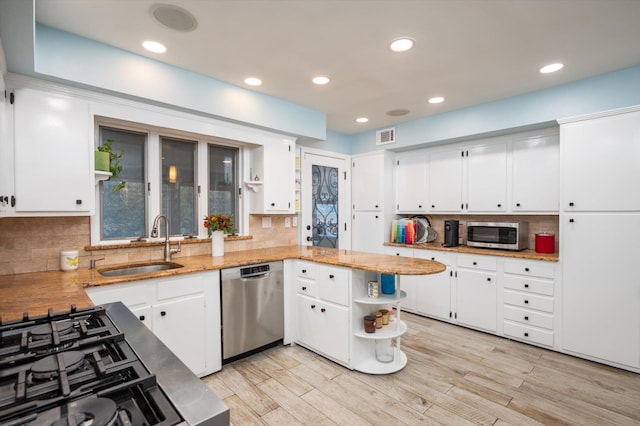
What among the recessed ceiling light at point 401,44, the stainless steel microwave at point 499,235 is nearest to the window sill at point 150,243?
the recessed ceiling light at point 401,44

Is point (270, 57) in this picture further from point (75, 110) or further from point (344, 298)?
point (344, 298)

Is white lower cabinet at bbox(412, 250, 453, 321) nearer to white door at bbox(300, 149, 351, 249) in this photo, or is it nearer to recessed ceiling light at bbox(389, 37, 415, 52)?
white door at bbox(300, 149, 351, 249)

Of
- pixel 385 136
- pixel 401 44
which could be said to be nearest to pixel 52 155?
pixel 401 44

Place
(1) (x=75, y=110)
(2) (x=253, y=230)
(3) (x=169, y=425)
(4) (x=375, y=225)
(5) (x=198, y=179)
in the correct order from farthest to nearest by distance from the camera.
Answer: (4) (x=375, y=225)
(2) (x=253, y=230)
(5) (x=198, y=179)
(1) (x=75, y=110)
(3) (x=169, y=425)

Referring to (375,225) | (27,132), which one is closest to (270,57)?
→ (27,132)

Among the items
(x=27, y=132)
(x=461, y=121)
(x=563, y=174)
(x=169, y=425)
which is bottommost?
(x=169, y=425)

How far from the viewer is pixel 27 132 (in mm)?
2123

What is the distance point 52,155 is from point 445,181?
4.05 metres

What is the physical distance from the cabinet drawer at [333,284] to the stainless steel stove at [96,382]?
1823mm

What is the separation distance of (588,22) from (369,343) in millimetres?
2879

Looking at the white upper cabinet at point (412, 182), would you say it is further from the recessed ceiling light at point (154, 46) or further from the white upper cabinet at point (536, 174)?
the recessed ceiling light at point (154, 46)

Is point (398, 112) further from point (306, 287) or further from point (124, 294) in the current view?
point (124, 294)

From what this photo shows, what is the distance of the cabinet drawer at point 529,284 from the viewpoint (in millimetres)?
3152

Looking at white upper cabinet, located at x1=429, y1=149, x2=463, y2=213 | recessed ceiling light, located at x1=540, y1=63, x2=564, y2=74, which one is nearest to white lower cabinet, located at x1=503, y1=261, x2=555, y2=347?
white upper cabinet, located at x1=429, y1=149, x2=463, y2=213
